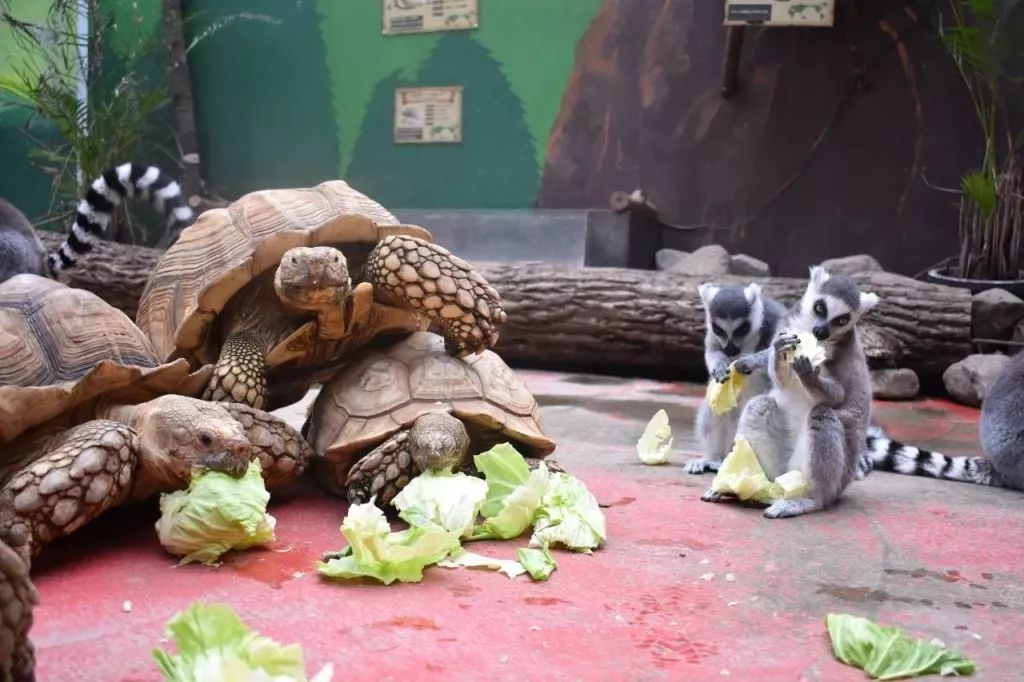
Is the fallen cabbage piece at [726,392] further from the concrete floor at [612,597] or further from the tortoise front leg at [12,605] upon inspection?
the tortoise front leg at [12,605]

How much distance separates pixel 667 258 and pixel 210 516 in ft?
25.0


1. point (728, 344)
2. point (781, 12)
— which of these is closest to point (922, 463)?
point (728, 344)

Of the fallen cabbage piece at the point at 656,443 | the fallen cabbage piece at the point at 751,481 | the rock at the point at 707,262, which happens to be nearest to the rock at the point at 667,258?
the rock at the point at 707,262

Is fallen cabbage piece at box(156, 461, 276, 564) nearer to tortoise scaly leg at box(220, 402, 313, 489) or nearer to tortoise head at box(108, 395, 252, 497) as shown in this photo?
tortoise head at box(108, 395, 252, 497)

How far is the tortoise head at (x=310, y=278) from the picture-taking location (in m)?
3.27

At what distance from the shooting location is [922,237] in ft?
30.3

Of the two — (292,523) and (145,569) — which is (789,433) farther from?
(145,569)

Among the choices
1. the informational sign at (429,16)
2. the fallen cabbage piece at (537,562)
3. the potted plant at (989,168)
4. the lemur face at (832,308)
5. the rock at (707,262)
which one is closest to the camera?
the fallen cabbage piece at (537,562)

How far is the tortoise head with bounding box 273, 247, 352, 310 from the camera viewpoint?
3271 mm

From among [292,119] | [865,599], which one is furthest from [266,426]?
[292,119]

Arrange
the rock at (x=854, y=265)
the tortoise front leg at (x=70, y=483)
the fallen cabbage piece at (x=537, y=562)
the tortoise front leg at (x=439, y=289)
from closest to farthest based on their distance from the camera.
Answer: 1. the tortoise front leg at (x=70, y=483)
2. the fallen cabbage piece at (x=537, y=562)
3. the tortoise front leg at (x=439, y=289)
4. the rock at (x=854, y=265)

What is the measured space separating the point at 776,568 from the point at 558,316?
553cm

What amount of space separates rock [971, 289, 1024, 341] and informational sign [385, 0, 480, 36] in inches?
236

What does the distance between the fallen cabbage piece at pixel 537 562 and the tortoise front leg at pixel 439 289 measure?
94cm
